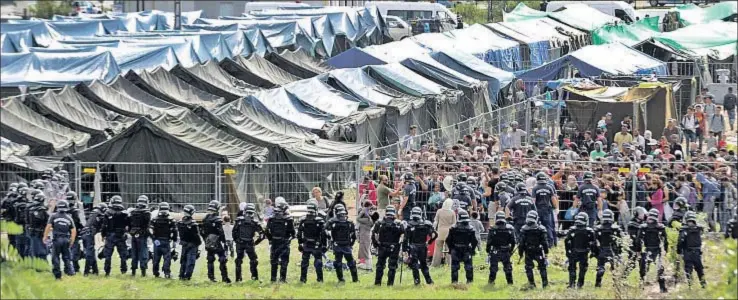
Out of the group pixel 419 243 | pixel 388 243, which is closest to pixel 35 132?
pixel 388 243

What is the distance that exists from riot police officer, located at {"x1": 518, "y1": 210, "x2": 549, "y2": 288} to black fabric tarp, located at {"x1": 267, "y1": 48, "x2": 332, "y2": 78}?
66.1ft

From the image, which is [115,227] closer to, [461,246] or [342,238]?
[342,238]

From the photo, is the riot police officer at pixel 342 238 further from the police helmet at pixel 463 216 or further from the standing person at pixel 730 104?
the standing person at pixel 730 104

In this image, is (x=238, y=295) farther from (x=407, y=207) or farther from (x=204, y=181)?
(x=204, y=181)

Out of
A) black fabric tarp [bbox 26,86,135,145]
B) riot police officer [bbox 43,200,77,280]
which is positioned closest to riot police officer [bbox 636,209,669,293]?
riot police officer [bbox 43,200,77,280]

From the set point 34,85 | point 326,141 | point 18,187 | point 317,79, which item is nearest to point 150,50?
point 34,85

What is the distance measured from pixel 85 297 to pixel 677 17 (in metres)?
42.3

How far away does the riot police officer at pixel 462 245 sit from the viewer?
62.6ft

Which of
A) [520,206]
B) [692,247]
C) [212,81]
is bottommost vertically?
[692,247]

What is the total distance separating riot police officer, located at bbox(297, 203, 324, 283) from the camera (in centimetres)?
1950

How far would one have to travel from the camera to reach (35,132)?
2723 cm

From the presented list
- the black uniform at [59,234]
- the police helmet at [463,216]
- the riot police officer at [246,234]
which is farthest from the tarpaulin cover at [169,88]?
the police helmet at [463,216]

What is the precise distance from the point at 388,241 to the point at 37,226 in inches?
201

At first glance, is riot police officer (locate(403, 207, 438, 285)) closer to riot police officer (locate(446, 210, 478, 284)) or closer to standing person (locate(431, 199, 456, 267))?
riot police officer (locate(446, 210, 478, 284))
